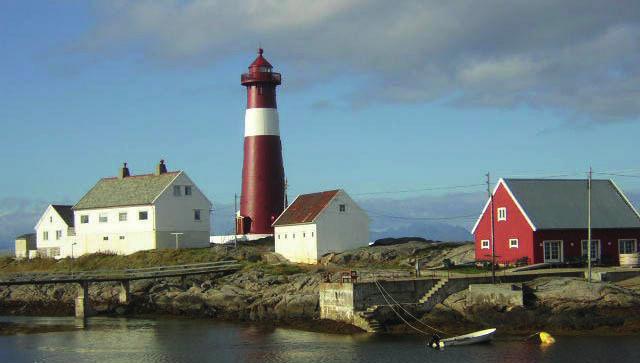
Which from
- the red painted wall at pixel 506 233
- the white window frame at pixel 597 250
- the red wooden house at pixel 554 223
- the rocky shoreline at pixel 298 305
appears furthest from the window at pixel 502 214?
the rocky shoreline at pixel 298 305

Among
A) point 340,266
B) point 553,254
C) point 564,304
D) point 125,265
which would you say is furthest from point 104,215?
point 564,304

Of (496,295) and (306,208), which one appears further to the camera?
(306,208)

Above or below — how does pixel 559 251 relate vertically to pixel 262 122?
below

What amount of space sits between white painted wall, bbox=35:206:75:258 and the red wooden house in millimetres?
39433

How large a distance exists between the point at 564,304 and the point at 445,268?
1225 centimetres

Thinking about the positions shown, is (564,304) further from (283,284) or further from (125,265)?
(125,265)

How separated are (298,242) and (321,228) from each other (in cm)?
263

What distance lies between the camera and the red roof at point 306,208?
225 ft

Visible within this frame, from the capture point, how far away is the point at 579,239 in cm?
5781

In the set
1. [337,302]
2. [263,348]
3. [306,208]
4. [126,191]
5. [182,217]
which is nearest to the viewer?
[263,348]

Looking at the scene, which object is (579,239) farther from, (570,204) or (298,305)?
(298,305)

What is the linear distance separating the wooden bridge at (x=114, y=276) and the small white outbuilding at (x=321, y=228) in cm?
482

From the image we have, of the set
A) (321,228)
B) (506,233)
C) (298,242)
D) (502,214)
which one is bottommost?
(298,242)

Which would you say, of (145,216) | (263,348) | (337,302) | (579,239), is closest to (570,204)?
(579,239)
